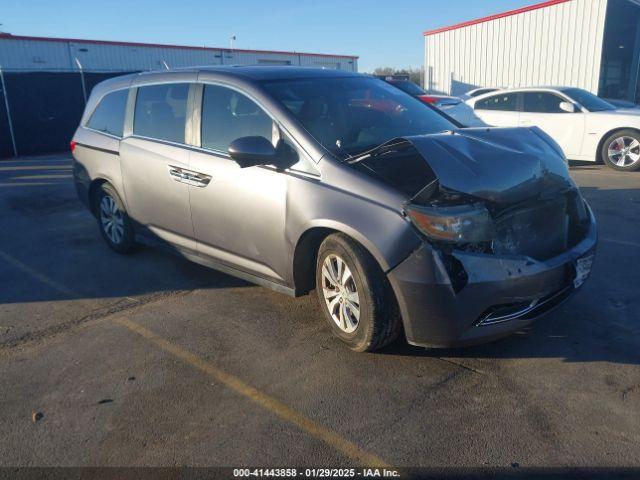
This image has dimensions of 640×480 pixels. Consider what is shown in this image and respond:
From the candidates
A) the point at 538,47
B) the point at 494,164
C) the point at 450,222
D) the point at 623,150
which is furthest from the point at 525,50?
the point at 450,222

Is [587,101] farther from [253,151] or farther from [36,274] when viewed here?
[36,274]

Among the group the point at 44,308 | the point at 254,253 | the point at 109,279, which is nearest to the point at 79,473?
the point at 254,253

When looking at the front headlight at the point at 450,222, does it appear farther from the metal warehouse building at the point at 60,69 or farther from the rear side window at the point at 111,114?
the metal warehouse building at the point at 60,69

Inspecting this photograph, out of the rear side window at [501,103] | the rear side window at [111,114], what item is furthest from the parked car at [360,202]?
the rear side window at [501,103]

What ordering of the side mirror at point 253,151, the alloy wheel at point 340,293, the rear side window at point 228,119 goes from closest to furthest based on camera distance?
the alloy wheel at point 340,293 < the side mirror at point 253,151 < the rear side window at point 228,119

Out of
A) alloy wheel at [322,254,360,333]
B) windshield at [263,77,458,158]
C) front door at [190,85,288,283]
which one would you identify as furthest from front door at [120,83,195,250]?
alloy wheel at [322,254,360,333]

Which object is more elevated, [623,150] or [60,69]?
[60,69]

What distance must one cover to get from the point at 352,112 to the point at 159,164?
177cm

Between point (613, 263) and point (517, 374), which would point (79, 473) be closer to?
point (517, 374)

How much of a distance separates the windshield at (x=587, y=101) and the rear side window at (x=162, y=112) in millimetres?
8410

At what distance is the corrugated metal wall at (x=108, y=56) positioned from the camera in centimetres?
2195

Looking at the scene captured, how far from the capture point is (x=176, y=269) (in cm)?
553

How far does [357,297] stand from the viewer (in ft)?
11.4

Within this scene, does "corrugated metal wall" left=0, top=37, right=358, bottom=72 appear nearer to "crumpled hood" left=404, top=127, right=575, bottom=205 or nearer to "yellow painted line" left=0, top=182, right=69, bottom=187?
"yellow painted line" left=0, top=182, right=69, bottom=187
